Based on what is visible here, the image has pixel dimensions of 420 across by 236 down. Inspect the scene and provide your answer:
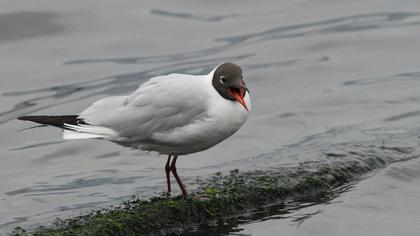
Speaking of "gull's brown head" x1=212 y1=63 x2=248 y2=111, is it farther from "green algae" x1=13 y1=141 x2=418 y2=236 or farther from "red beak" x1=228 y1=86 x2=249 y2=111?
"green algae" x1=13 y1=141 x2=418 y2=236

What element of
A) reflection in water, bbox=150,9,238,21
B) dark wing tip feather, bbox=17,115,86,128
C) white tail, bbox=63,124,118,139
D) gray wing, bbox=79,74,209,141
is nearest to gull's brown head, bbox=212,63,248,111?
gray wing, bbox=79,74,209,141

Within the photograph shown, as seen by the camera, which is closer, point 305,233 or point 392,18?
point 305,233

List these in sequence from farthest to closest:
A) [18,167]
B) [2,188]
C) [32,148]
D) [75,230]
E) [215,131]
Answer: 1. [32,148]
2. [18,167]
3. [2,188]
4. [215,131]
5. [75,230]

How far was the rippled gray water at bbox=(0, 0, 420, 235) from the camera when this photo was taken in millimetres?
7855

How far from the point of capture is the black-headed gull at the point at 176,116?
6988 millimetres

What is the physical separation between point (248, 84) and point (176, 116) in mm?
5885

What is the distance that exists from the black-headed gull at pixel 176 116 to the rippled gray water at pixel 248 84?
2.09ft

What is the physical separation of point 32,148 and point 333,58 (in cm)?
503

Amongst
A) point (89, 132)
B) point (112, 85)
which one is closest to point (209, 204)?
point (89, 132)

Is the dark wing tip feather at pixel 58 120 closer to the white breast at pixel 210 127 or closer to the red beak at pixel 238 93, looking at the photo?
the white breast at pixel 210 127

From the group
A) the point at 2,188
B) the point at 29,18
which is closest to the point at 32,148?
the point at 2,188

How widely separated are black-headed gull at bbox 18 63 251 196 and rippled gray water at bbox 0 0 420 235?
2.09 feet

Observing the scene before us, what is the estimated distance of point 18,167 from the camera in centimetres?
994

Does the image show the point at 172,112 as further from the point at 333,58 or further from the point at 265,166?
the point at 333,58
